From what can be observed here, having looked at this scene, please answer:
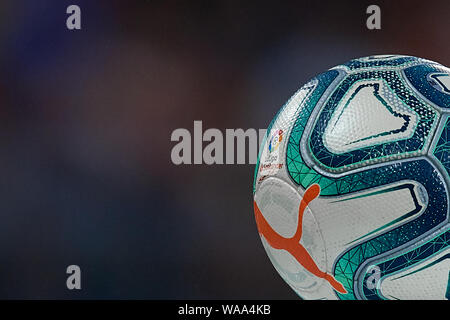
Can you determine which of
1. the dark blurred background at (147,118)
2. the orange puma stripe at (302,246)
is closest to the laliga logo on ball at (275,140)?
the orange puma stripe at (302,246)

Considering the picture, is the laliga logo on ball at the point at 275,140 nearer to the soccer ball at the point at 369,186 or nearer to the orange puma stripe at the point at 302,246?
the soccer ball at the point at 369,186

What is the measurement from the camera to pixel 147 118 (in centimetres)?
270

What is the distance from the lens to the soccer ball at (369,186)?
1.01 meters

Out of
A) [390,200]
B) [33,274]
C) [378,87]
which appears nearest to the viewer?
[390,200]

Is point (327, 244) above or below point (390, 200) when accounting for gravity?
below

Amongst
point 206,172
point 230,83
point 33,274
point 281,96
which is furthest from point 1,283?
point 281,96

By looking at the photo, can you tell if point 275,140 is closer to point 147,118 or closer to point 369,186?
point 369,186

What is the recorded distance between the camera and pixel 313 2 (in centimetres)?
273

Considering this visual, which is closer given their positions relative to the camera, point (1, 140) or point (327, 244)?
point (327, 244)

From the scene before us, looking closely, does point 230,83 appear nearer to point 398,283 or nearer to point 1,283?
point 1,283

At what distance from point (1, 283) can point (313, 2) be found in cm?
225

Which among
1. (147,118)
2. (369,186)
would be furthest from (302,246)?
(147,118)

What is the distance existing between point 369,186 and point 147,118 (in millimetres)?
1841

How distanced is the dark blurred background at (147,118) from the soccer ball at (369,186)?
1481mm
